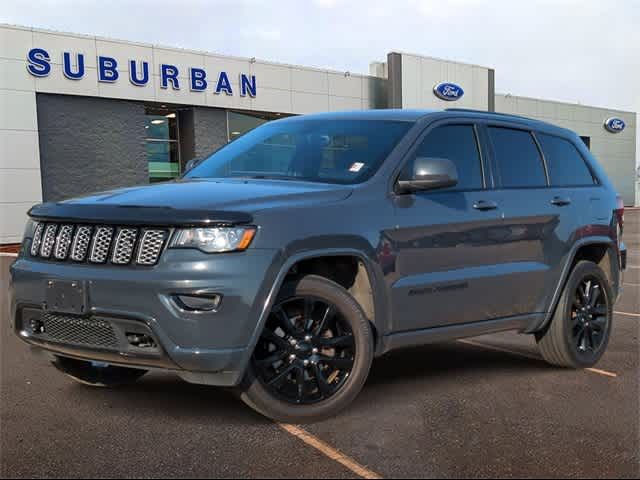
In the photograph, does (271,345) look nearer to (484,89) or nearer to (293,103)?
(293,103)

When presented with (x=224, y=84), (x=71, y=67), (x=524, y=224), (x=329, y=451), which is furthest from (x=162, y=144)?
(x=329, y=451)

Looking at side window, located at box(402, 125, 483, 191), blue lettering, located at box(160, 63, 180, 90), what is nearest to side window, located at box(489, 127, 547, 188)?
side window, located at box(402, 125, 483, 191)

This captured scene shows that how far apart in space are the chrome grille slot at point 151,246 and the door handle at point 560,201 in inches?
122

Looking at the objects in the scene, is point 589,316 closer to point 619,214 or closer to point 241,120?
point 619,214

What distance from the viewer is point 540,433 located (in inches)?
158

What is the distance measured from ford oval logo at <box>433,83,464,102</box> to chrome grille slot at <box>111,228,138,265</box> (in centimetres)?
3016

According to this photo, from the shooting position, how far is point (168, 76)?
24562 mm

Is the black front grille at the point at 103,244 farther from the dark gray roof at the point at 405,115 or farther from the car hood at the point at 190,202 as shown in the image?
the dark gray roof at the point at 405,115

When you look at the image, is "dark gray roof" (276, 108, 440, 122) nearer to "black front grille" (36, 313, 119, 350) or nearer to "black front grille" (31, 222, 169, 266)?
"black front grille" (31, 222, 169, 266)

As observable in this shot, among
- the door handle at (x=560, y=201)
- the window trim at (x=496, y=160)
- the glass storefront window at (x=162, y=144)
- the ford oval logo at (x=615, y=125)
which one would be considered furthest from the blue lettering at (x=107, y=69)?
the ford oval logo at (x=615, y=125)

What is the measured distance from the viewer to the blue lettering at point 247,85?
26844 millimetres

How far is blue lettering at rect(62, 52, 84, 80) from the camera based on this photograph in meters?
22.1

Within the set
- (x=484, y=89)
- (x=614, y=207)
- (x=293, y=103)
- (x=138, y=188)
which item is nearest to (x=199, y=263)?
(x=138, y=188)

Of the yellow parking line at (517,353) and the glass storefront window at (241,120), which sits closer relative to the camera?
the yellow parking line at (517,353)
